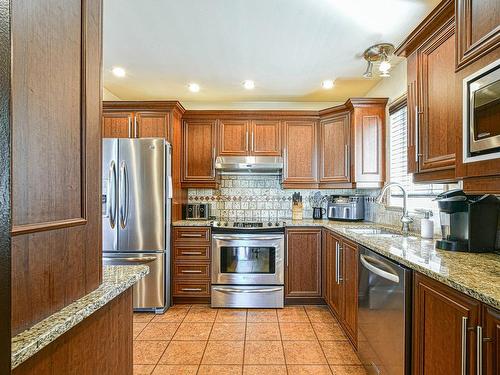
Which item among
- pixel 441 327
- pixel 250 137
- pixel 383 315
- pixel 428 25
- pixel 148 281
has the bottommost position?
pixel 148 281

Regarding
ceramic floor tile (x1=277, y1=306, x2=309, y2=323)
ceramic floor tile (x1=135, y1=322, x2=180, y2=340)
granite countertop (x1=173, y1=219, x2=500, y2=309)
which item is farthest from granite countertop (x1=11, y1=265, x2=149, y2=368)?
ceramic floor tile (x1=277, y1=306, x2=309, y2=323)

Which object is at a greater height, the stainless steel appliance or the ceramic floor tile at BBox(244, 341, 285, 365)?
the stainless steel appliance

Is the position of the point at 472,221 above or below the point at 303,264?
above

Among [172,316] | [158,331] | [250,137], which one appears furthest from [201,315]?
[250,137]

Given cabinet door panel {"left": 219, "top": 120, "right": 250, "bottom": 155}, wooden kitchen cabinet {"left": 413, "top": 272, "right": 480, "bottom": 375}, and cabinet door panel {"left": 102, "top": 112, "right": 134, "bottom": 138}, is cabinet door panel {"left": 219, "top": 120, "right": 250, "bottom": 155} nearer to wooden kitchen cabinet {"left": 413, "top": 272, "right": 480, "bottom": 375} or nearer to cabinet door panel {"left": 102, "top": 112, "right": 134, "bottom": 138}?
cabinet door panel {"left": 102, "top": 112, "right": 134, "bottom": 138}

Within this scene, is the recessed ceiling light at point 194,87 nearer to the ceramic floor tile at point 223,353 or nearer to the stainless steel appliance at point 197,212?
the stainless steel appliance at point 197,212

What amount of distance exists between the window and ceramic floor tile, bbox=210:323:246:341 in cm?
193

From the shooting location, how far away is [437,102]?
1.78m

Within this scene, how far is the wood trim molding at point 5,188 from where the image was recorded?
17.8 inches

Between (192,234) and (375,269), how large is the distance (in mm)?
2097

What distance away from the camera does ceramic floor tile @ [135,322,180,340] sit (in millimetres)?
2598

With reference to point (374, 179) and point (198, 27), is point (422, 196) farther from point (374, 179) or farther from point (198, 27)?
point (198, 27)

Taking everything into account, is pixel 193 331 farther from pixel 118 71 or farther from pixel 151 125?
pixel 118 71

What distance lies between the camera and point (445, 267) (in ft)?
4.25
